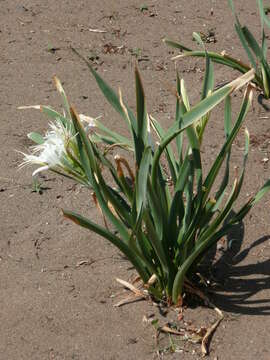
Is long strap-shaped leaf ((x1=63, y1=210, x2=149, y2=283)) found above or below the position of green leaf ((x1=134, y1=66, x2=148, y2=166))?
below

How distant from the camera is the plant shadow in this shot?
2791mm

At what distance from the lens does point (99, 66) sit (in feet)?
15.4

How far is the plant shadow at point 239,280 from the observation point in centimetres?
279

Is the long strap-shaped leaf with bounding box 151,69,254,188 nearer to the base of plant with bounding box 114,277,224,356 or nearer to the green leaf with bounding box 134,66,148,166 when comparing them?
the green leaf with bounding box 134,66,148,166

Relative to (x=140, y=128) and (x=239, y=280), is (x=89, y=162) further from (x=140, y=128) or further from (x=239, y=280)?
(x=239, y=280)

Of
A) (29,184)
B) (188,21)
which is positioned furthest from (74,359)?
(188,21)

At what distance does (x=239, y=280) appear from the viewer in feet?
9.58

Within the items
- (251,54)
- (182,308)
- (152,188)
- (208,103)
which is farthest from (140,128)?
(251,54)

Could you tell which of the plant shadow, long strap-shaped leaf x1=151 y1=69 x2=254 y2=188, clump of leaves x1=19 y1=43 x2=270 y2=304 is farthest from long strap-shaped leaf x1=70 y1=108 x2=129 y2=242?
the plant shadow

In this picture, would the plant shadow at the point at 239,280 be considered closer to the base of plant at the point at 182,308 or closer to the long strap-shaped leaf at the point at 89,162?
the base of plant at the point at 182,308

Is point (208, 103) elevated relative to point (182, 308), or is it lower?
elevated

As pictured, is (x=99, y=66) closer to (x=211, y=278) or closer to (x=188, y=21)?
(x=188, y=21)

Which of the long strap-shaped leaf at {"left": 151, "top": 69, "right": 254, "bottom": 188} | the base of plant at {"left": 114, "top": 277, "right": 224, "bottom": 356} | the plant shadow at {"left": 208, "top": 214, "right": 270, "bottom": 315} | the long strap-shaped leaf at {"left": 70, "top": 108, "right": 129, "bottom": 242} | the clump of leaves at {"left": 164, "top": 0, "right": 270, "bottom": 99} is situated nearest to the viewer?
the long strap-shaped leaf at {"left": 151, "top": 69, "right": 254, "bottom": 188}

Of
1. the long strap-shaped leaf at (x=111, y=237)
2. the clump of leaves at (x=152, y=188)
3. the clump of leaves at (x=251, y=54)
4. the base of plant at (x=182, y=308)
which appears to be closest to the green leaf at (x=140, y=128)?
the clump of leaves at (x=152, y=188)
